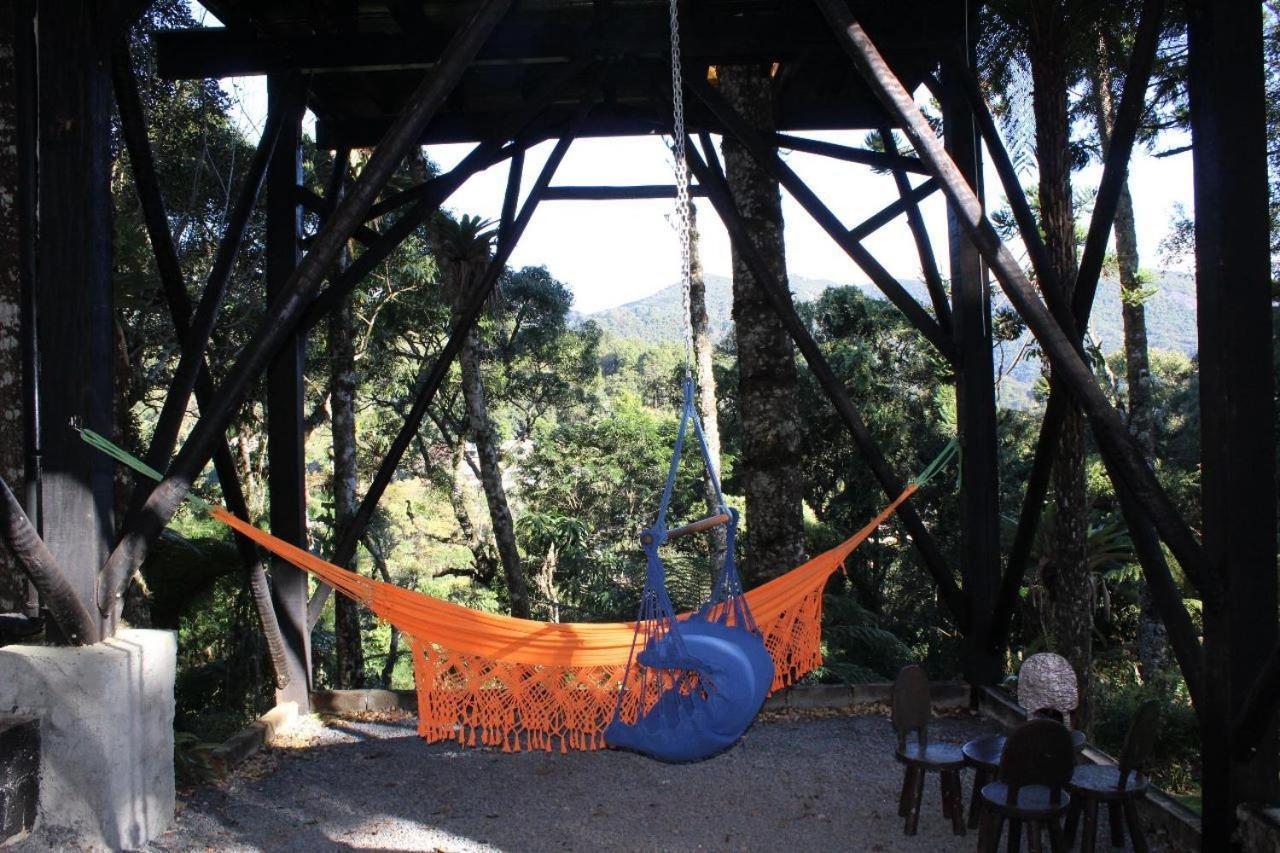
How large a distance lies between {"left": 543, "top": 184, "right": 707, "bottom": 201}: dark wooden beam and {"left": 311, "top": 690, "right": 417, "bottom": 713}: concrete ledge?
2.20 m

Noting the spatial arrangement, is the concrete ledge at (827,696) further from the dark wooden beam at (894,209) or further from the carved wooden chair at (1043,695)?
the dark wooden beam at (894,209)

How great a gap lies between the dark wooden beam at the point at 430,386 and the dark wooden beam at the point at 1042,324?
1.40m

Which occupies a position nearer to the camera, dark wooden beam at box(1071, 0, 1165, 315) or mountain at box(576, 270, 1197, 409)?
dark wooden beam at box(1071, 0, 1165, 315)

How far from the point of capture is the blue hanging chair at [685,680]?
2.41 metres

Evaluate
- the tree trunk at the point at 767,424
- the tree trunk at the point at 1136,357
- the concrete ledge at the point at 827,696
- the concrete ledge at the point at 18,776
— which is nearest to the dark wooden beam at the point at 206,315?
the concrete ledge at the point at 18,776

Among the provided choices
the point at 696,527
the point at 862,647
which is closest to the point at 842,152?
the point at 696,527

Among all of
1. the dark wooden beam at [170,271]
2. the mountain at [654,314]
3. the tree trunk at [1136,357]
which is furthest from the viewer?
the mountain at [654,314]

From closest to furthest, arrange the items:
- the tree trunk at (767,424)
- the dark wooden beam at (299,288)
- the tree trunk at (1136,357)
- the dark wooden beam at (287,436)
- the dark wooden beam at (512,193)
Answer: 1. the dark wooden beam at (299,288)
2. the dark wooden beam at (287,436)
3. the dark wooden beam at (512,193)
4. the tree trunk at (767,424)
5. the tree trunk at (1136,357)

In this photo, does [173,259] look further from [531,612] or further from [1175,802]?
[531,612]

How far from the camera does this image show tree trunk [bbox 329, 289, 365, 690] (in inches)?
290

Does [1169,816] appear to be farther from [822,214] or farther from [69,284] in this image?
[69,284]

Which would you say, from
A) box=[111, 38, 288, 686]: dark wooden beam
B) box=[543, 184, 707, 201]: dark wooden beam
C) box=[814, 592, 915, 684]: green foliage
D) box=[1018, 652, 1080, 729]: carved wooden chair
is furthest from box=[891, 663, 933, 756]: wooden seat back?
box=[814, 592, 915, 684]: green foliage

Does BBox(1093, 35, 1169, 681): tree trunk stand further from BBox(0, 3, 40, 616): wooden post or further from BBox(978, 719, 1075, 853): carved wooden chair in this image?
BBox(0, 3, 40, 616): wooden post

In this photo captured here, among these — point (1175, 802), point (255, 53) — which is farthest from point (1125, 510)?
point (255, 53)
